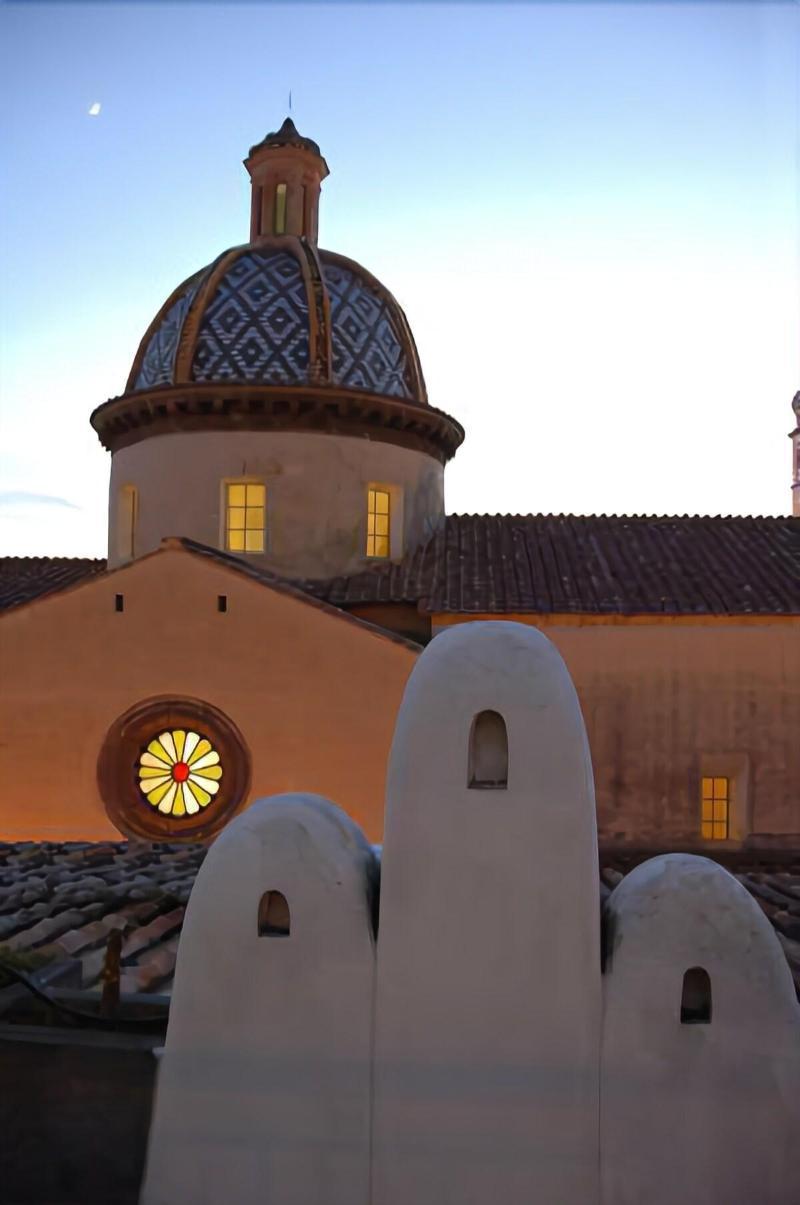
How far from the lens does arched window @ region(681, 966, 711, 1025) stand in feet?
14.4

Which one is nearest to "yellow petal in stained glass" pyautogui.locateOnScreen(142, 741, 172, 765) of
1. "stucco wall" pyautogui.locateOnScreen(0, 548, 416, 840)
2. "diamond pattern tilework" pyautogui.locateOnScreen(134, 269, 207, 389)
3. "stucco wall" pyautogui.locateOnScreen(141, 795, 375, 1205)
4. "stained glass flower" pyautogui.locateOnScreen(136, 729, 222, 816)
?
"stained glass flower" pyautogui.locateOnScreen(136, 729, 222, 816)

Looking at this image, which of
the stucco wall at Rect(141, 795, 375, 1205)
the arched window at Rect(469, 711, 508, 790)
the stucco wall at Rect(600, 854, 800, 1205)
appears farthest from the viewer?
the arched window at Rect(469, 711, 508, 790)

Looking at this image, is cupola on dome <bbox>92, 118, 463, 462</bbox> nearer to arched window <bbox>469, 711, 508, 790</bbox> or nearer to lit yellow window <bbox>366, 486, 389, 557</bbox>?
lit yellow window <bbox>366, 486, 389, 557</bbox>

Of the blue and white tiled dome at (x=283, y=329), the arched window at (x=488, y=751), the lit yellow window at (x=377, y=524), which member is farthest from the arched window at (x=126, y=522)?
the arched window at (x=488, y=751)

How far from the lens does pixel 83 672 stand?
14734mm

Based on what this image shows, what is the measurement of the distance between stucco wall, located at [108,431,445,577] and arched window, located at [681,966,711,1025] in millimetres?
13957

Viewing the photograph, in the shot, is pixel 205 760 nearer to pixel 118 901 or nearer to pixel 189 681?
pixel 189 681

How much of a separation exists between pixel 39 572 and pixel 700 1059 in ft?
59.4

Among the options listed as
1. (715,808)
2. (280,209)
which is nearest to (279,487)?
(280,209)

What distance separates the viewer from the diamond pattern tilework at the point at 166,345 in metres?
18.5

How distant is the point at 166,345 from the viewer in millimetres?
18797

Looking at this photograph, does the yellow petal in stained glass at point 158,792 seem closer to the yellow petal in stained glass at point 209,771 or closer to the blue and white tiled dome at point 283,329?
the yellow petal in stained glass at point 209,771

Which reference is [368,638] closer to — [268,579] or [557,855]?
[268,579]

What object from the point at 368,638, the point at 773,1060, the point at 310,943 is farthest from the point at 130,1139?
the point at 368,638
